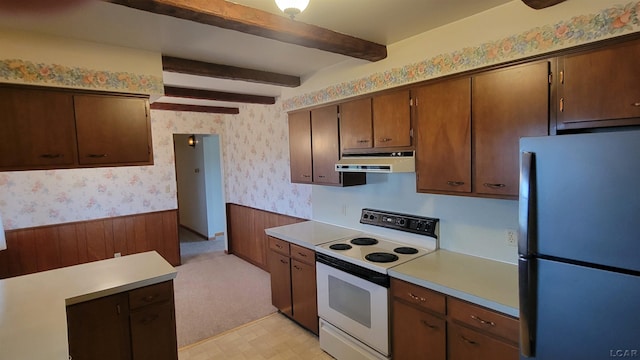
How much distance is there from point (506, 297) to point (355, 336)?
4.04ft

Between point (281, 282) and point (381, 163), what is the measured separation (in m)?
1.77

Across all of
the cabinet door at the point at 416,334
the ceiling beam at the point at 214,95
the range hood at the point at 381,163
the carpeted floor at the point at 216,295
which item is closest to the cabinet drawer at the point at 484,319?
the cabinet door at the point at 416,334

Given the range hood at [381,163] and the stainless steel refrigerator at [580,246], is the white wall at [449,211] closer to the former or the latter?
the range hood at [381,163]

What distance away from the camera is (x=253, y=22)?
1.86 m

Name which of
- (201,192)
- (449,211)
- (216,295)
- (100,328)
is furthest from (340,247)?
(201,192)

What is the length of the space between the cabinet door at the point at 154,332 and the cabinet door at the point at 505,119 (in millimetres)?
2273

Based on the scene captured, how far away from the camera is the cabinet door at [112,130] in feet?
7.72

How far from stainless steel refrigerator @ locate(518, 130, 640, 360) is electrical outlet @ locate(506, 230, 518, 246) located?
826 mm

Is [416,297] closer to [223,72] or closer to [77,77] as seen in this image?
[223,72]

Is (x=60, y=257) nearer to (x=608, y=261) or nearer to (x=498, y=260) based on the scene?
(x=498, y=260)

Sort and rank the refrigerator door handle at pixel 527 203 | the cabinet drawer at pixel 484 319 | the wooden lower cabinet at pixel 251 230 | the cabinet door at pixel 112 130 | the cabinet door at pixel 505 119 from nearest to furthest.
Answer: the refrigerator door handle at pixel 527 203, the cabinet drawer at pixel 484 319, the cabinet door at pixel 505 119, the cabinet door at pixel 112 130, the wooden lower cabinet at pixel 251 230

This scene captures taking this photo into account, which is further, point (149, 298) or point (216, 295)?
point (216, 295)

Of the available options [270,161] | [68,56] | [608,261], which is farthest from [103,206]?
[608,261]

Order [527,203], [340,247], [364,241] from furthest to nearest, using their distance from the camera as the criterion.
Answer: [364,241] < [340,247] < [527,203]
